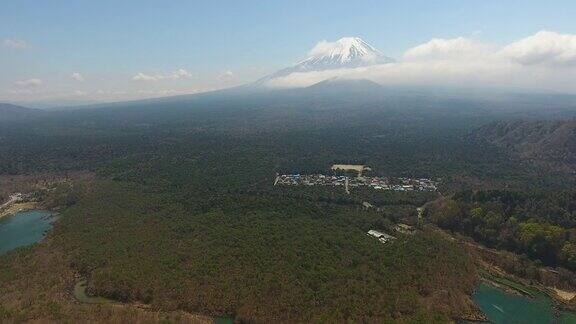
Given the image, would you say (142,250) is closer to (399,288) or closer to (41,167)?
(399,288)

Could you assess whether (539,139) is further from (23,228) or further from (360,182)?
(23,228)

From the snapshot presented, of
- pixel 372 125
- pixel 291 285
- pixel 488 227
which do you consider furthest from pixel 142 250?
pixel 372 125

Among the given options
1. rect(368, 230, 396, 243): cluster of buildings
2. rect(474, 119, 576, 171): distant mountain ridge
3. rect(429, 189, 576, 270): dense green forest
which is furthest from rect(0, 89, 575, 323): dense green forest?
rect(474, 119, 576, 171): distant mountain ridge

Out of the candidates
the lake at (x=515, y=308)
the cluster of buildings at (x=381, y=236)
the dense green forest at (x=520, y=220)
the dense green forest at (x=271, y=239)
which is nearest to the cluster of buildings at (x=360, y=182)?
the dense green forest at (x=271, y=239)

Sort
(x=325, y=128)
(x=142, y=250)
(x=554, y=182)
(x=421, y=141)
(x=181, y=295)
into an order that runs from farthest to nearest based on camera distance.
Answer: (x=325, y=128) → (x=421, y=141) → (x=554, y=182) → (x=142, y=250) → (x=181, y=295)

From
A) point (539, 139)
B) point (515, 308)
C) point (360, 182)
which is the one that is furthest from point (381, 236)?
point (539, 139)
